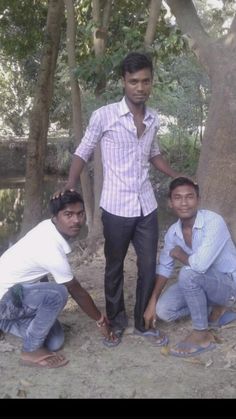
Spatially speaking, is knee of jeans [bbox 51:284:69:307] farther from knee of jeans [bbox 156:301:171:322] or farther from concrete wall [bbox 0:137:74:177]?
concrete wall [bbox 0:137:74:177]

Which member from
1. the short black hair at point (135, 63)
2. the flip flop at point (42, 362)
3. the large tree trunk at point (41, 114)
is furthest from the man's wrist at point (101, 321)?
the large tree trunk at point (41, 114)

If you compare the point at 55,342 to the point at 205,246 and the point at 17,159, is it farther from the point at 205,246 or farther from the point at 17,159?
the point at 17,159

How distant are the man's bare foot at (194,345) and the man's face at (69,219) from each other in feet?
3.47

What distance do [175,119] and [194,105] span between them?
885mm

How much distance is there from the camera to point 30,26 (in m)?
9.38

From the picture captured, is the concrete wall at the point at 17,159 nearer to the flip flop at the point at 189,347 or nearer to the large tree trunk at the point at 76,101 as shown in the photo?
the large tree trunk at the point at 76,101

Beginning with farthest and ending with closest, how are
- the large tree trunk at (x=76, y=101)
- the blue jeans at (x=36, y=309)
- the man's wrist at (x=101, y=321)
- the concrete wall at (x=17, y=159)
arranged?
the concrete wall at (x=17, y=159) < the large tree trunk at (x=76, y=101) < the man's wrist at (x=101, y=321) < the blue jeans at (x=36, y=309)

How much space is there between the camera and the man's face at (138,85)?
3428 mm

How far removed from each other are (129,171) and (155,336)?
3.85 feet

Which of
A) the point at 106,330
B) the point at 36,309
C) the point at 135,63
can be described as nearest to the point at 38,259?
the point at 36,309

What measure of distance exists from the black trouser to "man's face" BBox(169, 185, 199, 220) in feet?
0.75

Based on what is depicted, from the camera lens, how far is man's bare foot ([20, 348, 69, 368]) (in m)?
3.50

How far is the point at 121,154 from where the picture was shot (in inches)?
143
